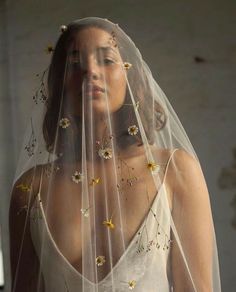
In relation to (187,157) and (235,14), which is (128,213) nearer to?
(187,157)

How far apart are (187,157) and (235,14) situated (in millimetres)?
720

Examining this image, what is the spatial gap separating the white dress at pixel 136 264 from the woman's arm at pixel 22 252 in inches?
1.9

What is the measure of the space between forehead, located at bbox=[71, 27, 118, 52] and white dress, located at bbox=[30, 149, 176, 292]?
0.98 feet

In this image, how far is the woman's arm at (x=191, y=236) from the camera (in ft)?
3.09

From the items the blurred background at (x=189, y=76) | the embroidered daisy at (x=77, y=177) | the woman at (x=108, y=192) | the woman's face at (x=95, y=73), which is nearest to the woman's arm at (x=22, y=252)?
the woman at (x=108, y=192)

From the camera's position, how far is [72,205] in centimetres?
96

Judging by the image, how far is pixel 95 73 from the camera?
3.16 ft

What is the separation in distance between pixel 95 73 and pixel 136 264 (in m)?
0.37

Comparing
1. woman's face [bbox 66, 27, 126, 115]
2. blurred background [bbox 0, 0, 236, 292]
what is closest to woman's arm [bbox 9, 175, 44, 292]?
woman's face [bbox 66, 27, 126, 115]

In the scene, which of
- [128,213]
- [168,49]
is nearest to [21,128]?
[168,49]

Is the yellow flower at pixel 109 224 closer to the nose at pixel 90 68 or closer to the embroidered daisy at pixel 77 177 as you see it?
the embroidered daisy at pixel 77 177

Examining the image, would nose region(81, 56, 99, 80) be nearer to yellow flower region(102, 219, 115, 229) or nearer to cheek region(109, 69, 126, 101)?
cheek region(109, 69, 126, 101)

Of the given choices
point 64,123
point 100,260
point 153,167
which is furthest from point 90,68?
point 100,260

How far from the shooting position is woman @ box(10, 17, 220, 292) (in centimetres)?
92
